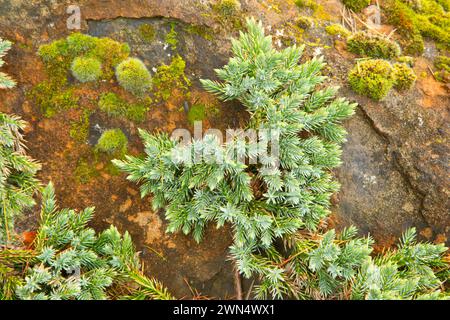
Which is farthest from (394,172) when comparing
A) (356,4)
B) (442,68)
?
(356,4)

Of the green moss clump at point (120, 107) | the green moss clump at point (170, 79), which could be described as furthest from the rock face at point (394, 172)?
the green moss clump at point (120, 107)

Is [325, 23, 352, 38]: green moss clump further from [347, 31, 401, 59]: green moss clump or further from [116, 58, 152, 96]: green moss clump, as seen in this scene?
[116, 58, 152, 96]: green moss clump

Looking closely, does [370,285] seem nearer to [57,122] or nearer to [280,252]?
[280,252]

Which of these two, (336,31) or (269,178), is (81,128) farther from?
(336,31)

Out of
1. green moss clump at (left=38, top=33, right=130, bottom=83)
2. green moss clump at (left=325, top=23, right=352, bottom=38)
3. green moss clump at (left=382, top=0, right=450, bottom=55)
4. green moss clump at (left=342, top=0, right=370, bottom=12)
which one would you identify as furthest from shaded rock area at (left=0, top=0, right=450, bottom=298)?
green moss clump at (left=342, top=0, right=370, bottom=12)

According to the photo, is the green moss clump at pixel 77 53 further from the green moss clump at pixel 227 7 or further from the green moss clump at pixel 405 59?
the green moss clump at pixel 405 59
